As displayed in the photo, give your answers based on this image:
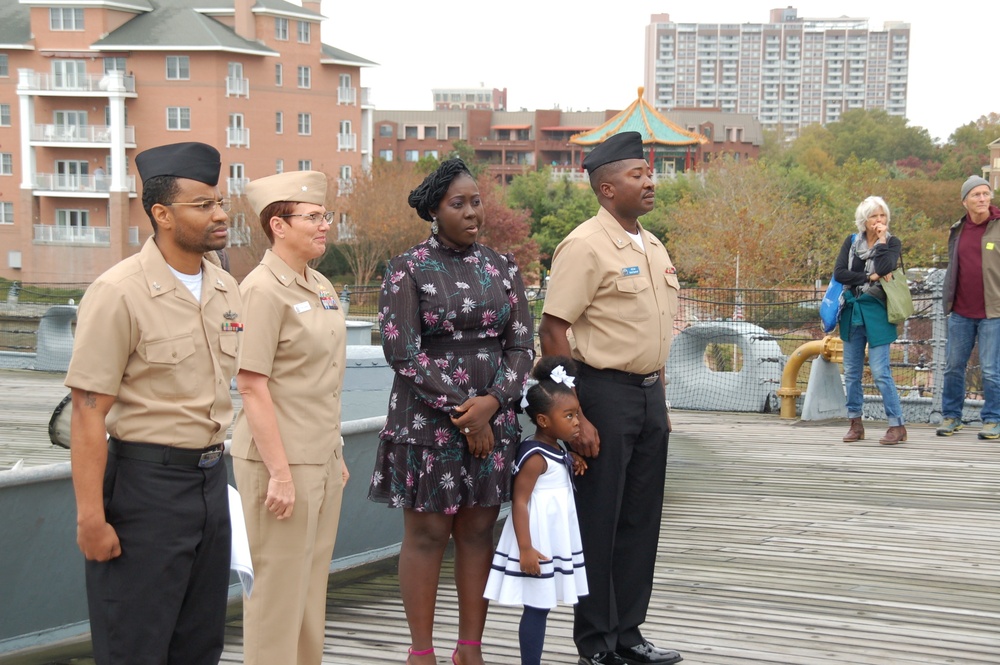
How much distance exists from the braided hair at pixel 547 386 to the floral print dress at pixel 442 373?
0.08 meters

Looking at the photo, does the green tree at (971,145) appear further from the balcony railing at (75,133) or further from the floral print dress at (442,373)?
the floral print dress at (442,373)

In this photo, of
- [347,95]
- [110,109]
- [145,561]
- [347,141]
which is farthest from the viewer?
[347,141]

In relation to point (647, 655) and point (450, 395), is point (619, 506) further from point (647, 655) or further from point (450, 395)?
point (450, 395)

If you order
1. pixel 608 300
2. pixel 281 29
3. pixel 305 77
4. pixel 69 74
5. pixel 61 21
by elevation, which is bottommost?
pixel 608 300

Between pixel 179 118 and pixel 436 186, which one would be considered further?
pixel 179 118

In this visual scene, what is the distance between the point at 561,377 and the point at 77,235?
53038 millimetres

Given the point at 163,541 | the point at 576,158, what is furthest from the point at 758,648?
the point at 576,158

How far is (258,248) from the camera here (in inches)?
1908

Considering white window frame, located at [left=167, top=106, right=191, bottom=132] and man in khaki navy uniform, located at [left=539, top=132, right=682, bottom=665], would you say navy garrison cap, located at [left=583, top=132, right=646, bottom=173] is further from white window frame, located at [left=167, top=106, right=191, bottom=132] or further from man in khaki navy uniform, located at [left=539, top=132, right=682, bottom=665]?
white window frame, located at [left=167, top=106, right=191, bottom=132]

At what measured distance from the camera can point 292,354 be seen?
3586 millimetres

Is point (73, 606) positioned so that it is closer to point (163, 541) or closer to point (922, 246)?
point (163, 541)

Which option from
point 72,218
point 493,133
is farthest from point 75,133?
point 493,133

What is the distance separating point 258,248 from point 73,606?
45332 millimetres

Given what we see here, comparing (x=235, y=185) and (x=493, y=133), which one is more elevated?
(x=493, y=133)
